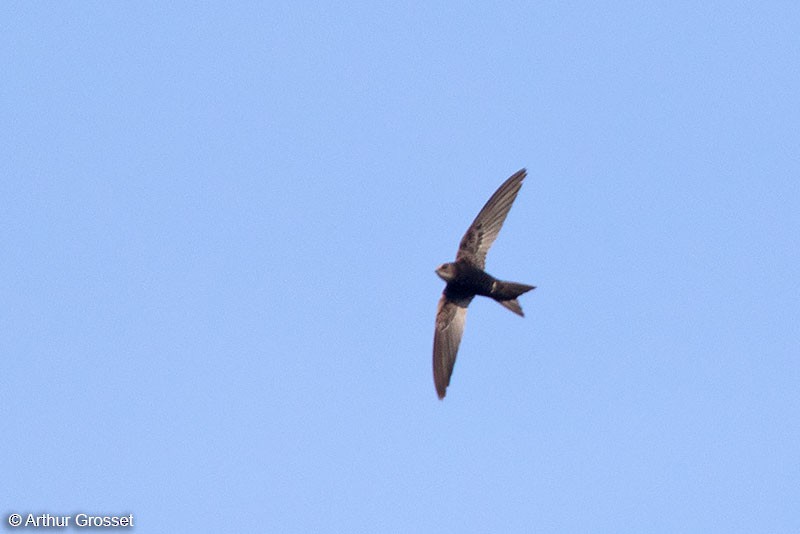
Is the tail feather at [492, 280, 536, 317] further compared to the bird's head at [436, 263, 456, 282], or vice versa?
the bird's head at [436, 263, 456, 282]

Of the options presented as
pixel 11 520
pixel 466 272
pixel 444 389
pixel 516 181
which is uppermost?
pixel 516 181

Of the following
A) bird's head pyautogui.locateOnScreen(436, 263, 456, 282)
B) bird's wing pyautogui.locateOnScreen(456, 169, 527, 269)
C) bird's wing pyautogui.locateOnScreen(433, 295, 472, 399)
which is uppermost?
bird's wing pyautogui.locateOnScreen(456, 169, 527, 269)

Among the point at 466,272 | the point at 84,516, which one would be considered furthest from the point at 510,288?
the point at 84,516

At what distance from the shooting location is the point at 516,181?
2942cm

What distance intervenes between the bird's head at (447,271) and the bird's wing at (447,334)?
2.60 ft

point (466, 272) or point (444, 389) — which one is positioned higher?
point (466, 272)

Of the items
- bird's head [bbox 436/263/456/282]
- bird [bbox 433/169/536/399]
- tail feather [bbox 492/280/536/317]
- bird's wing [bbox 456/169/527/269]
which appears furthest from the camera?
bird's wing [bbox 456/169/527/269]

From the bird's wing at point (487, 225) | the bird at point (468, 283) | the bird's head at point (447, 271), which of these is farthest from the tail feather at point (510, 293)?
the bird's head at point (447, 271)

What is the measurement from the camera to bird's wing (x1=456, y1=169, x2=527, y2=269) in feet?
95.8

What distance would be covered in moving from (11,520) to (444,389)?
31.1 ft

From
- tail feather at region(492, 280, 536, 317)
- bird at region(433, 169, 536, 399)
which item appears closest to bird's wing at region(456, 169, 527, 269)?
bird at region(433, 169, 536, 399)

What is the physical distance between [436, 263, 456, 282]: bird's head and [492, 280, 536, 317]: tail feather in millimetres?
1013

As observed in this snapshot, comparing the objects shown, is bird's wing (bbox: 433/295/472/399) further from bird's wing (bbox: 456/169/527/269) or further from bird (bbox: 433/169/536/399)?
bird's wing (bbox: 456/169/527/269)

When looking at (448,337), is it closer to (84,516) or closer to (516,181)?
(516,181)
